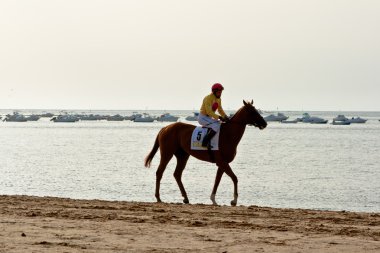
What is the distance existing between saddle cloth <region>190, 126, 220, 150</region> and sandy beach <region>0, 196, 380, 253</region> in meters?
2.54

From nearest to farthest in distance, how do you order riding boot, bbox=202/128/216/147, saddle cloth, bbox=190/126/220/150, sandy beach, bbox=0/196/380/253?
sandy beach, bbox=0/196/380/253 < riding boot, bbox=202/128/216/147 < saddle cloth, bbox=190/126/220/150

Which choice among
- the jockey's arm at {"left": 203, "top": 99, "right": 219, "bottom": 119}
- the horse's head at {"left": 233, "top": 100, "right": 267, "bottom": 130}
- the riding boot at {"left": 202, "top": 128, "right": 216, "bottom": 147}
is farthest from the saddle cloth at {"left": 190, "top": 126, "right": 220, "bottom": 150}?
the horse's head at {"left": 233, "top": 100, "right": 267, "bottom": 130}

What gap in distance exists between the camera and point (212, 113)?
69.5 feet

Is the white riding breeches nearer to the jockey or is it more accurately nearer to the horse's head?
the jockey

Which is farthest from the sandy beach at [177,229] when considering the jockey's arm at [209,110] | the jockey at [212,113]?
the jockey's arm at [209,110]

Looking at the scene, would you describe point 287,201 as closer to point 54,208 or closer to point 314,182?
point 314,182

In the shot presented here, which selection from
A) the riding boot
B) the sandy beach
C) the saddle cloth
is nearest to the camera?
the sandy beach

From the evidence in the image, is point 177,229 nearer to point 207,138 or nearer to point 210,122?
point 207,138

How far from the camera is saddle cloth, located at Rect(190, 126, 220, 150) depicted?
21266mm

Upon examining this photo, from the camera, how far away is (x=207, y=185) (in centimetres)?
3878

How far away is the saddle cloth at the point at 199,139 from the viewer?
837 inches

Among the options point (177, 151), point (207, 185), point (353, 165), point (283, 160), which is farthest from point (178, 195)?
point (283, 160)

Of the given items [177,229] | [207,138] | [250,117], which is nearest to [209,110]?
[207,138]

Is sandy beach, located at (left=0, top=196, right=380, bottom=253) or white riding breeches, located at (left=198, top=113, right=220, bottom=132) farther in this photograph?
white riding breeches, located at (left=198, top=113, right=220, bottom=132)
